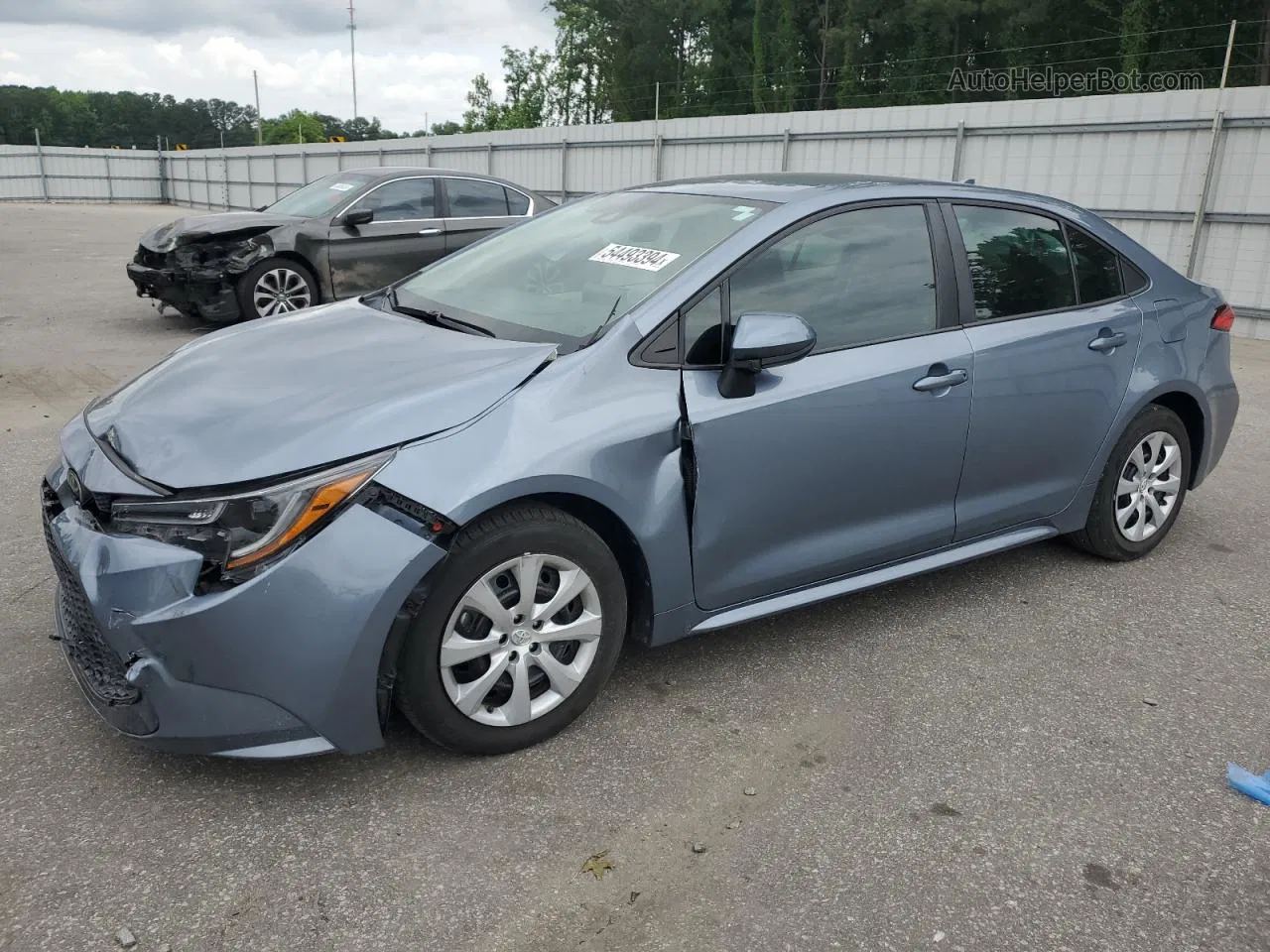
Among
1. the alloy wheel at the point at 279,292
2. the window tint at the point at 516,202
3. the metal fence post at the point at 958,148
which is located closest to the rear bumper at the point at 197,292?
the alloy wheel at the point at 279,292

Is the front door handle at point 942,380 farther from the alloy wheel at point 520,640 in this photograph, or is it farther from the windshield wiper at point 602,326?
the alloy wheel at point 520,640

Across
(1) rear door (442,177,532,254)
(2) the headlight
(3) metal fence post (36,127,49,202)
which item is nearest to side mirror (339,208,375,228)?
(1) rear door (442,177,532,254)

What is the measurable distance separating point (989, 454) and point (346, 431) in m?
2.29

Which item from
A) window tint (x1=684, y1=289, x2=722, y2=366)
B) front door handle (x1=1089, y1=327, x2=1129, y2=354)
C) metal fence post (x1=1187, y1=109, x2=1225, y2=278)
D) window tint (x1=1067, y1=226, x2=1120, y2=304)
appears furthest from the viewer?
metal fence post (x1=1187, y1=109, x2=1225, y2=278)

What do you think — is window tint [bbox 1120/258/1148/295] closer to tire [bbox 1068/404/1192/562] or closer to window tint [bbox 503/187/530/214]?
tire [bbox 1068/404/1192/562]

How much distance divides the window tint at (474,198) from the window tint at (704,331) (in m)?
7.50

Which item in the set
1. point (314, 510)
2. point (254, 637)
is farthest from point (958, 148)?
point (254, 637)

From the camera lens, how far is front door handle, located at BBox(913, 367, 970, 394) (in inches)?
138

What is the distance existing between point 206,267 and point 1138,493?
771 cm

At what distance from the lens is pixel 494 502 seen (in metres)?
2.63

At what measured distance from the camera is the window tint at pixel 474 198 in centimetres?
1017

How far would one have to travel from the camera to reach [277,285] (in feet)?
30.4

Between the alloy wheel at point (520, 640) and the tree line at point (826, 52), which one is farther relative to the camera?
the tree line at point (826, 52)

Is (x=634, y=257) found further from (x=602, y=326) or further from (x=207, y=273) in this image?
(x=207, y=273)
